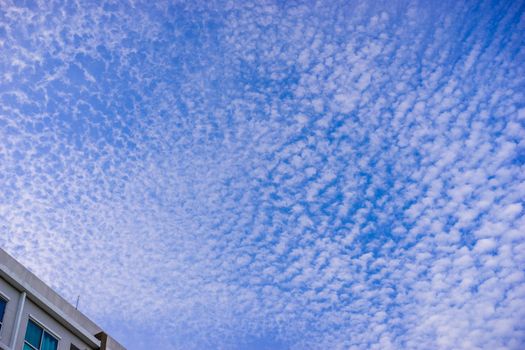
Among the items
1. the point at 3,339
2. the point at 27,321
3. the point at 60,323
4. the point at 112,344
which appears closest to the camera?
the point at 3,339

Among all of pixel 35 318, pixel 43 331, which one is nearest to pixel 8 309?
pixel 35 318

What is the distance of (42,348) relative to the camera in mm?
21969

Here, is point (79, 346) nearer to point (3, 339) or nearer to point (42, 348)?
point (42, 348)

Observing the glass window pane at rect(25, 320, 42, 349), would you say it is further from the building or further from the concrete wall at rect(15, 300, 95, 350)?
the concrete wall at rect(15, 300, 95, 350)

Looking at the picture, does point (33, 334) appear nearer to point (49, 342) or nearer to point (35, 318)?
point (35, 318)

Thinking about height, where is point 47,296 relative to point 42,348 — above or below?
above

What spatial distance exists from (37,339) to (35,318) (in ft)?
2.65

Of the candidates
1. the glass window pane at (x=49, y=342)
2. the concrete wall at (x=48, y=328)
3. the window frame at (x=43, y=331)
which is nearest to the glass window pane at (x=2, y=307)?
the concrete wall at (x=48, y=328)

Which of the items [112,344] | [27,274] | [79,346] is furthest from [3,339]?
[112,344]

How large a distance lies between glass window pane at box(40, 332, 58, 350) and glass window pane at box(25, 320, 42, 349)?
30 cm

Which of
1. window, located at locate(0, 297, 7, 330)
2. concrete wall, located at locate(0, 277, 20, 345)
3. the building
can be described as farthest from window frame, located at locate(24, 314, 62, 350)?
window, located at locate(0, 297, 7, 330)

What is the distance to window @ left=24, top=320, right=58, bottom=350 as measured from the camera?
21.5 m

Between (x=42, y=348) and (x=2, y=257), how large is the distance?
397cm

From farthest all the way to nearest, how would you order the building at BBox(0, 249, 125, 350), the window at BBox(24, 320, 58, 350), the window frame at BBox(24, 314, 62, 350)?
the window frame at BBox(24, 314, 62, 350) < the window at BBox(24, 320, 58, 350) < the building at BBox(0, 249, 125, 350)
